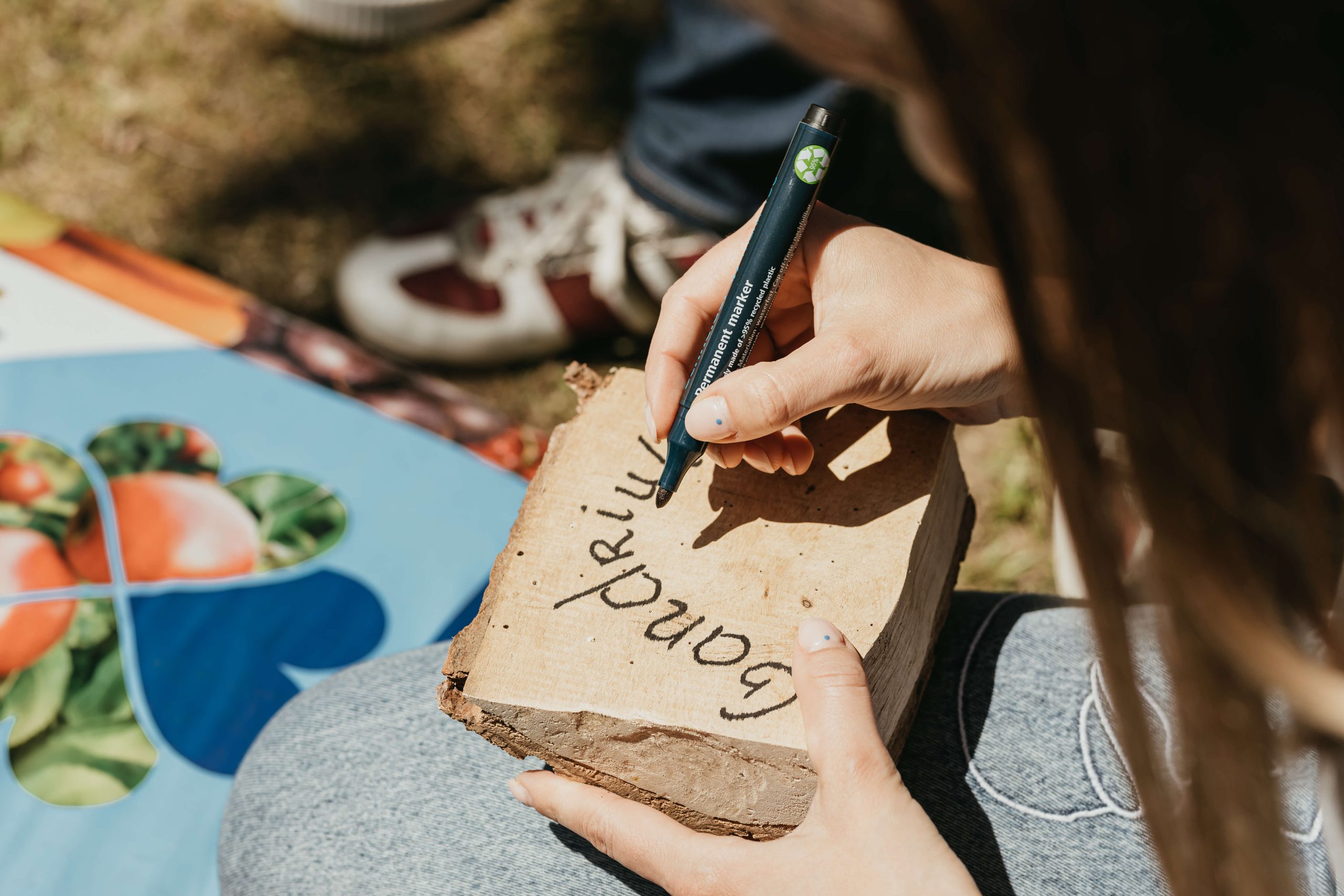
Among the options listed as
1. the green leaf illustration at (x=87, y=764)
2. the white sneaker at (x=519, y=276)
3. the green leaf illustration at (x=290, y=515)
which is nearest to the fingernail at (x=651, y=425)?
the green leaf illustration at (x=290, y=515)

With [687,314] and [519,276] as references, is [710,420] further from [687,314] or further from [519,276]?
Result: [519,276]

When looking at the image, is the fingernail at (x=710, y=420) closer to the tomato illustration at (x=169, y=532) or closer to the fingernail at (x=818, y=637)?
the fingernail at (x=818, y=637)

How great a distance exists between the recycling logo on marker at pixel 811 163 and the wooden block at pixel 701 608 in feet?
0.79

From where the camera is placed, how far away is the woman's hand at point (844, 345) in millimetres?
825

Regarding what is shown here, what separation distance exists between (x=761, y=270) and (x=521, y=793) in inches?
19.8

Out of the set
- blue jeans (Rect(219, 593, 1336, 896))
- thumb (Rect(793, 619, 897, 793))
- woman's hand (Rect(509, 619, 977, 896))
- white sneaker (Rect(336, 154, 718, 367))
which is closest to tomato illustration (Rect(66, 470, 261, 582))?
blue jeans (Rect(219, 593, 1336, 896))

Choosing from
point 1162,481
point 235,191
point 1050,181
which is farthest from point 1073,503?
point 235,191

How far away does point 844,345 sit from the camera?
83cm

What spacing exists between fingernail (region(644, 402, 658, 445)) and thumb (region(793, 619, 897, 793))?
258mm

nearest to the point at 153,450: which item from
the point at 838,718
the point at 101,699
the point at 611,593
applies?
the point at 101,699

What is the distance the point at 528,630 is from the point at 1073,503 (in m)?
0.49

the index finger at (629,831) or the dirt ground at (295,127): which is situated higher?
the dirt ground at (295,127)

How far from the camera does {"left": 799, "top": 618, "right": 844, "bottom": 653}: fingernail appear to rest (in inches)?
30.2

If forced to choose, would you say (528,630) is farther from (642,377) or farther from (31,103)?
(31,103)
